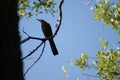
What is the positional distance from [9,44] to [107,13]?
28.3 ft

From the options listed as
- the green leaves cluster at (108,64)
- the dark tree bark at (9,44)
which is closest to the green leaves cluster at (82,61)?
the green leaves cluster at (108,64)

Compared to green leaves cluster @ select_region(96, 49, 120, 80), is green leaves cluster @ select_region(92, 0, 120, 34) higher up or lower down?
higher up

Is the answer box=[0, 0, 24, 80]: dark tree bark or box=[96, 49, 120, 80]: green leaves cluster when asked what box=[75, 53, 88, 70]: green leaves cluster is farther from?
box=[0, 0, 24, 80]: dark tree bark

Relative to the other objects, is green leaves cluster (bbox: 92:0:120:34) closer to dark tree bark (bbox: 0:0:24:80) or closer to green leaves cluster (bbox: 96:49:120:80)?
green leaves cluster (bbox: 96:49:120:80)

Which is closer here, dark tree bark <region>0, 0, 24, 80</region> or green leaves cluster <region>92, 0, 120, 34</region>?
dark tree bark <region>0, 0, 24, 80</region>

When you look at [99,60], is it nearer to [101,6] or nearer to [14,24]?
[101,6]

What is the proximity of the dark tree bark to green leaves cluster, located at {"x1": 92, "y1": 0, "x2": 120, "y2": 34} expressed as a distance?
8047 millimetres

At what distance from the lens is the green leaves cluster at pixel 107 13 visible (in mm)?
9430

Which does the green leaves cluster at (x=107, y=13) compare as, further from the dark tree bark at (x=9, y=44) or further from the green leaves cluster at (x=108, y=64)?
the dark tree bark at (x=9, y=44)

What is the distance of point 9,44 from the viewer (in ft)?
4.87

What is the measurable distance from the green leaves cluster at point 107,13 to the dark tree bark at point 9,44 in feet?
26.4

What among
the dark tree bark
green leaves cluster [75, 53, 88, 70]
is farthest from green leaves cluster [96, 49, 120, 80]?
the dark tree bark

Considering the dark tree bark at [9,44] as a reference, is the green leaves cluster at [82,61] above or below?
below

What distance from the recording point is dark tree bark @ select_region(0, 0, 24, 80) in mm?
1429
